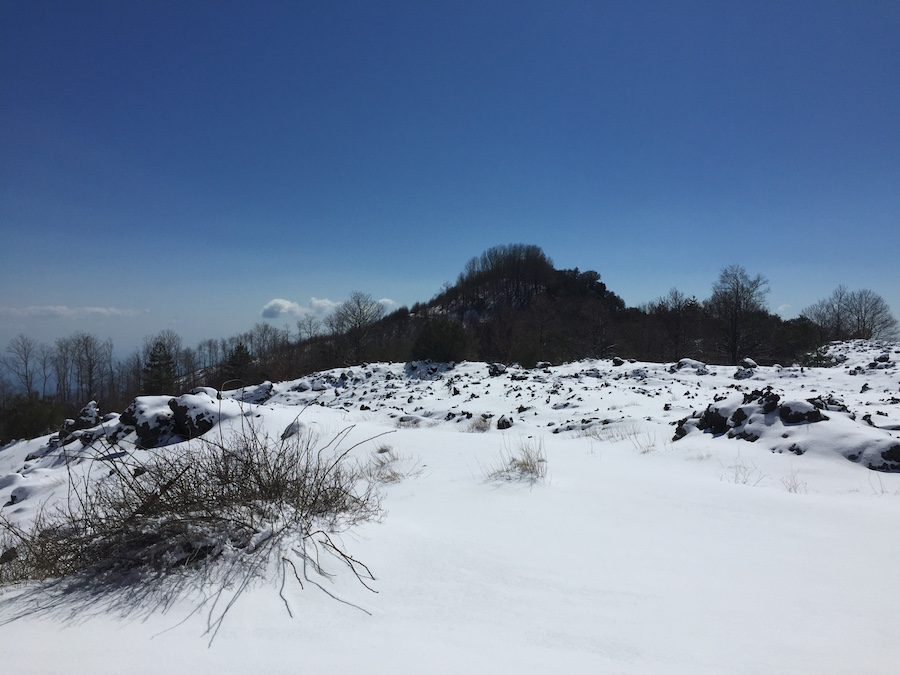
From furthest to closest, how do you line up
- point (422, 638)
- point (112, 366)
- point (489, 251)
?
point (489, 251) < point (112, 366) < point (422, 638)

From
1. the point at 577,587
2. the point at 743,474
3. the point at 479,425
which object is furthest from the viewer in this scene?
the point at 479,425

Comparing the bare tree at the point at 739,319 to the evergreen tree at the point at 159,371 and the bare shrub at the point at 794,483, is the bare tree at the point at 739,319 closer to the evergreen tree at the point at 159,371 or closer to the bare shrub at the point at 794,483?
the bare shrub at the point at 794,483

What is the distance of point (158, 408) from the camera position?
9133 millimetres

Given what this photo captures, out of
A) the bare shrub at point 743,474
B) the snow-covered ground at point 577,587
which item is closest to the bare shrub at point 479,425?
the snow-covered ground at point 577,587

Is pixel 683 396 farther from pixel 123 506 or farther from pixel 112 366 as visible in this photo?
pixel 112 366

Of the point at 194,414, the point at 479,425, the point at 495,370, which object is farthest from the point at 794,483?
the point at 495,370

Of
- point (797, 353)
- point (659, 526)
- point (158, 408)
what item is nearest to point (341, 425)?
point (158, 408)

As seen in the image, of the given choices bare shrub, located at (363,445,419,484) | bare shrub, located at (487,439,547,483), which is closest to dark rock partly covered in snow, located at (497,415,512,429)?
bare shrub, located at (363,445,419,484)

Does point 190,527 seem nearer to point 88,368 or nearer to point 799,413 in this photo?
point 799,413

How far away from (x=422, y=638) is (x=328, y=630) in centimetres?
48

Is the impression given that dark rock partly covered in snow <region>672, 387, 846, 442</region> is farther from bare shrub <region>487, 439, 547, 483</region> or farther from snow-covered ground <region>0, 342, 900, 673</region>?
bare shrub <region>487, 439, 547, 483</region>

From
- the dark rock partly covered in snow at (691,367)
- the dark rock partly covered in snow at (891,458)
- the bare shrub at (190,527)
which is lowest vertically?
the dark rock partly covered in snow at (891,458)

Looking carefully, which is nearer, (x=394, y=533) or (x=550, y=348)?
(x=394, y=533)

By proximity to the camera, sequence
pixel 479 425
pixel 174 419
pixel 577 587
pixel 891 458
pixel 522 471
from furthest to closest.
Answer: pixel 479 425 < pixel 174 419 < pixel 891 458 < pixel 522 471 < pixel 577 587
